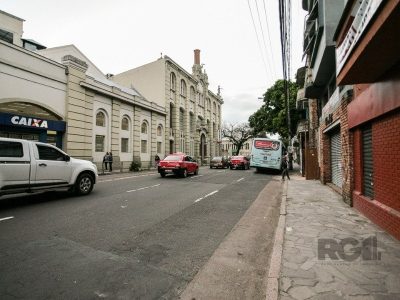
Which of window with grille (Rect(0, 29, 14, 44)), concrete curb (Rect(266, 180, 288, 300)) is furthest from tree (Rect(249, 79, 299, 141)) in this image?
concrete curb (Rect(266, 180, 288, 300))

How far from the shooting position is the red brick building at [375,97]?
4.22m

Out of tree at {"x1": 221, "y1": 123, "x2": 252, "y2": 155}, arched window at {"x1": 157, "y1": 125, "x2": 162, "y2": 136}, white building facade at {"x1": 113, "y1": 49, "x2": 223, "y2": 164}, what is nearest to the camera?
arched window at {"x1": 157, "y1": 125, "x2": 162, "y2": 136}

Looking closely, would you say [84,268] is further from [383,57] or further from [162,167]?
[162,167]

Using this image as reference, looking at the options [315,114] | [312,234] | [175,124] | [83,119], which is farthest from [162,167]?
[175,124]

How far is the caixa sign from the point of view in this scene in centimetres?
1572

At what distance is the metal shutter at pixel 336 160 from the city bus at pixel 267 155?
1077cm

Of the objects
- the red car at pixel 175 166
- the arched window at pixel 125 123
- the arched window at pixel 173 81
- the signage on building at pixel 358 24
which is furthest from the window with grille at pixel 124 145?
the signage on building at pixel 358 24

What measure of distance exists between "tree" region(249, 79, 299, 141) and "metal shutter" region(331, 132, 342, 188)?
21.6 meters

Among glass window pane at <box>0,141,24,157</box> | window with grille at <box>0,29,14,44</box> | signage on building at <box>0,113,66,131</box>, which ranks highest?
window with grille at <box>0,29,14,44</box>

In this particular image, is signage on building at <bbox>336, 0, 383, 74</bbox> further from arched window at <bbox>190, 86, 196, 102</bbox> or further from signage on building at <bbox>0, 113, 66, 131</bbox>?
arched window at <bbox>190, 86, 196, 102</bbox>

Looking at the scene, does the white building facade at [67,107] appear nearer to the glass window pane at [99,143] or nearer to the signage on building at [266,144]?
the glass window pane at [99,143]

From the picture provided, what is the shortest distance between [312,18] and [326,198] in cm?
885

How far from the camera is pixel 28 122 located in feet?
54.1

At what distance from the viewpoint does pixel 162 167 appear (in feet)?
57.4
